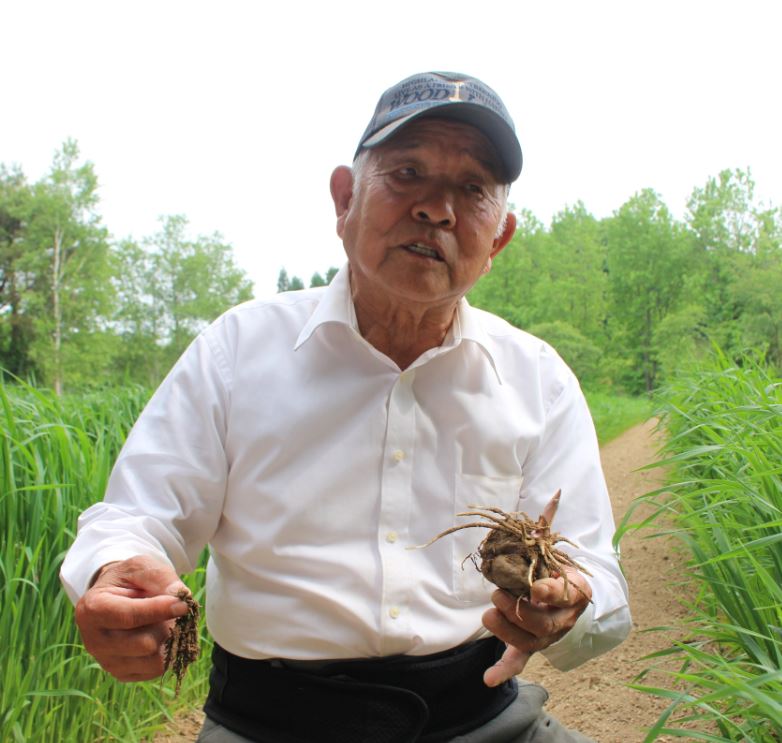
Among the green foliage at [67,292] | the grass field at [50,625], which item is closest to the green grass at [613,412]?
the grass field at [50,625]

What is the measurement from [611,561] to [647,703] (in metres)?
1.18

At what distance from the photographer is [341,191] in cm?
174

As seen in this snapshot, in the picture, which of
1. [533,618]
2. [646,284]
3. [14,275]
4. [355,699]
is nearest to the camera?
[533,618]

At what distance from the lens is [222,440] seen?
1.51 meters

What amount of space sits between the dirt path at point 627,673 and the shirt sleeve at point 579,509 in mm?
477

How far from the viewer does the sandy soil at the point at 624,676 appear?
2.28 m

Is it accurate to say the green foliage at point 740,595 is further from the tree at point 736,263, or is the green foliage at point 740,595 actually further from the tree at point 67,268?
the tree at point 67,268

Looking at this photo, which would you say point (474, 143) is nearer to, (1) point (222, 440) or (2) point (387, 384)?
(2) point (387, 384)

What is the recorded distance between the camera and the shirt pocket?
4.96ft

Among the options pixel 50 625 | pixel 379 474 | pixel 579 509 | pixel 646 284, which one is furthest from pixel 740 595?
pixel 646 284

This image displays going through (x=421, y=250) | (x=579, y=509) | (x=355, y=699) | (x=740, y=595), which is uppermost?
(x=421, y=250)

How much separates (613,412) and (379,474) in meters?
10.2

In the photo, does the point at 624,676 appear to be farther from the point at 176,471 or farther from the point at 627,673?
the point at 176,471

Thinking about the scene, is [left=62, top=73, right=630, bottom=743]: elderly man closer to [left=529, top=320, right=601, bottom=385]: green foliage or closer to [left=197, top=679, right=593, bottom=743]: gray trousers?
[left=197, top=679, right=593, bottom=743]: gray trousers
